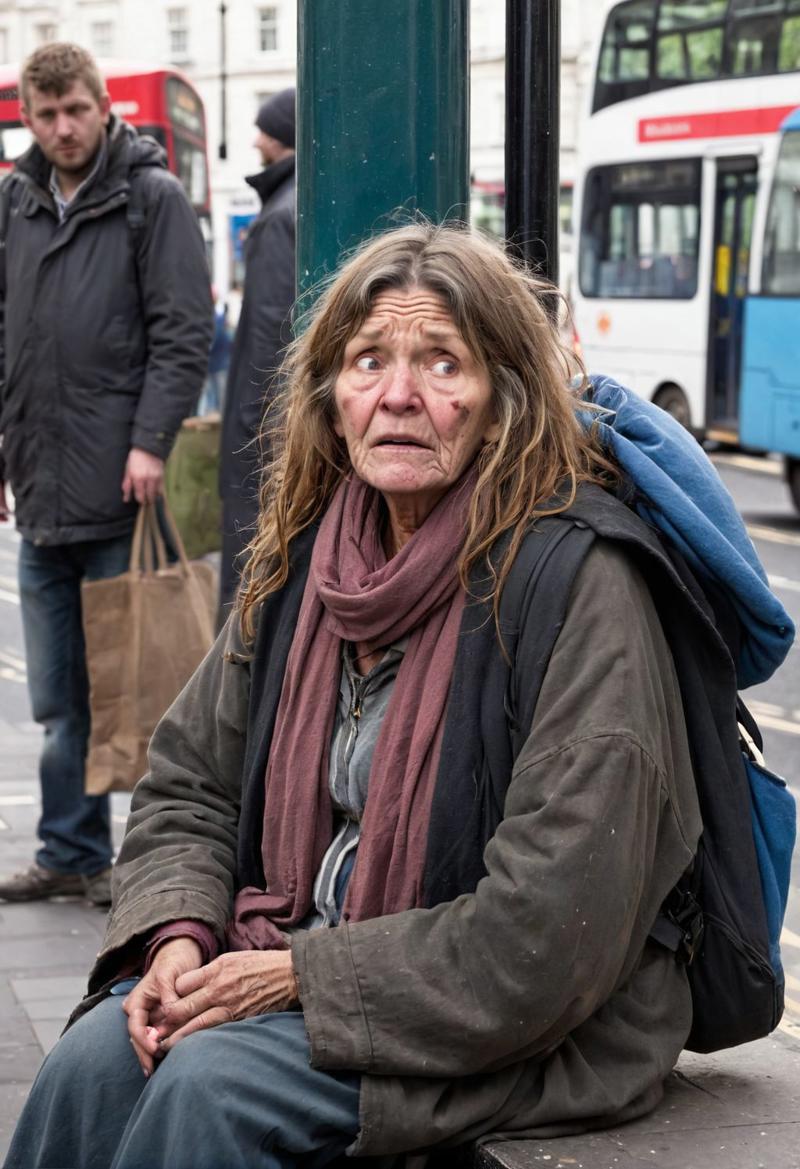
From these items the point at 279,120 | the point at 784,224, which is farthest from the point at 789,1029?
the point at 784,224

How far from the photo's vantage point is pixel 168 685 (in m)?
5.23

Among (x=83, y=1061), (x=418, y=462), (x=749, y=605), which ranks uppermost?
(x=418, y=462)

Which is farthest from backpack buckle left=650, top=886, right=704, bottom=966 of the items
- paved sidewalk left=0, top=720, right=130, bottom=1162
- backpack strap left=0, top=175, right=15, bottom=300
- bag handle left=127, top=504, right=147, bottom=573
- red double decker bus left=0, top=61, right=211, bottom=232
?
red double decker bus left=0, top=61, right=211, bottom=232

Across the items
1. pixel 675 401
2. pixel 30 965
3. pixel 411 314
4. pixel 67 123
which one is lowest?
pixel 675 401

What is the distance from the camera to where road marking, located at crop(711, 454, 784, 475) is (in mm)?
18406

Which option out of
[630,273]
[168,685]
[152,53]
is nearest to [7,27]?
[152,53]

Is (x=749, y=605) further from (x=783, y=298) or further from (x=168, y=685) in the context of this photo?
(x=783, y=298)

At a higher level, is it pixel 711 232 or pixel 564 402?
pixel 564 402

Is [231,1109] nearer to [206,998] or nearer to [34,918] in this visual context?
[206,998]

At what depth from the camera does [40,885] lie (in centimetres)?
514

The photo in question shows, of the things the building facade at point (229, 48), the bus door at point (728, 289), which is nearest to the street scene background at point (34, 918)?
the bus door at point (728, 289)

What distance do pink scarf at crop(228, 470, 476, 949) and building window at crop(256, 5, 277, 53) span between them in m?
64.1

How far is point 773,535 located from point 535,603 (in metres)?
11.8

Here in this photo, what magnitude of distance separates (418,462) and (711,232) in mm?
16055
